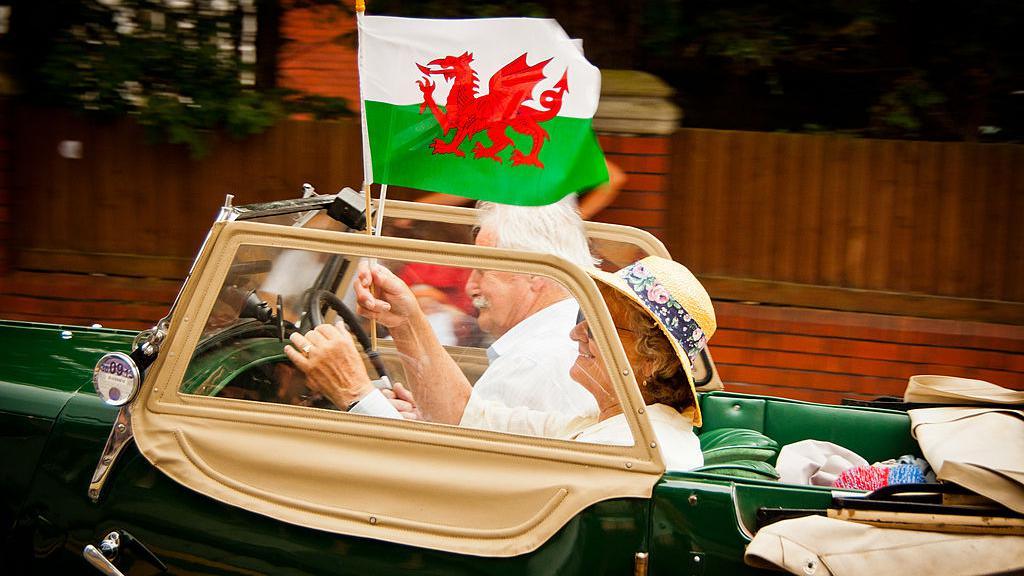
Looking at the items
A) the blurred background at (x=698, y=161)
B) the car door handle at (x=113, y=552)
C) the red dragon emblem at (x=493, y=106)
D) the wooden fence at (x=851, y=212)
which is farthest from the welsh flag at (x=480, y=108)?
the wooden fence at (x=851, y=212)

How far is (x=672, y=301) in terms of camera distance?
105 inches

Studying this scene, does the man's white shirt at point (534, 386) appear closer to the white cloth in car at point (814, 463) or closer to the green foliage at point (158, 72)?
the white cloth in car at point (814, 463)

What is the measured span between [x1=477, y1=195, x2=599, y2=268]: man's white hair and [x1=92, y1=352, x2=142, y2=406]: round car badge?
3.81ft

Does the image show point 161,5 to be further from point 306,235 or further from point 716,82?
point 306,235

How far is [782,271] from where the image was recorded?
17.5 feet

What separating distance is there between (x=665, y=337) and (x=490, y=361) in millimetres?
517

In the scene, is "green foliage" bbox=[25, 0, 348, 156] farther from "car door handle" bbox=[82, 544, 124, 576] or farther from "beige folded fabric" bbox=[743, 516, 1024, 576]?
"beige folded fabric" bbox=[743, 516, 1024, 576]

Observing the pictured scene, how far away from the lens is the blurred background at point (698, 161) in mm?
5195

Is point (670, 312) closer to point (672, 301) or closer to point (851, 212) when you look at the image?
point (672, 301)

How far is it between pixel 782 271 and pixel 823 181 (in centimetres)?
51

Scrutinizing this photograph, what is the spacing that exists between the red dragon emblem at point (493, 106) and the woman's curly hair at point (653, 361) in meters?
0.48

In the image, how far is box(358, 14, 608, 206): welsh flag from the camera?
262 centimetres

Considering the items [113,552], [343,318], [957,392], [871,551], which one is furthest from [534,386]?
[957,392]

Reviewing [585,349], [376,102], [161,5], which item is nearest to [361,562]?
[585,349]
